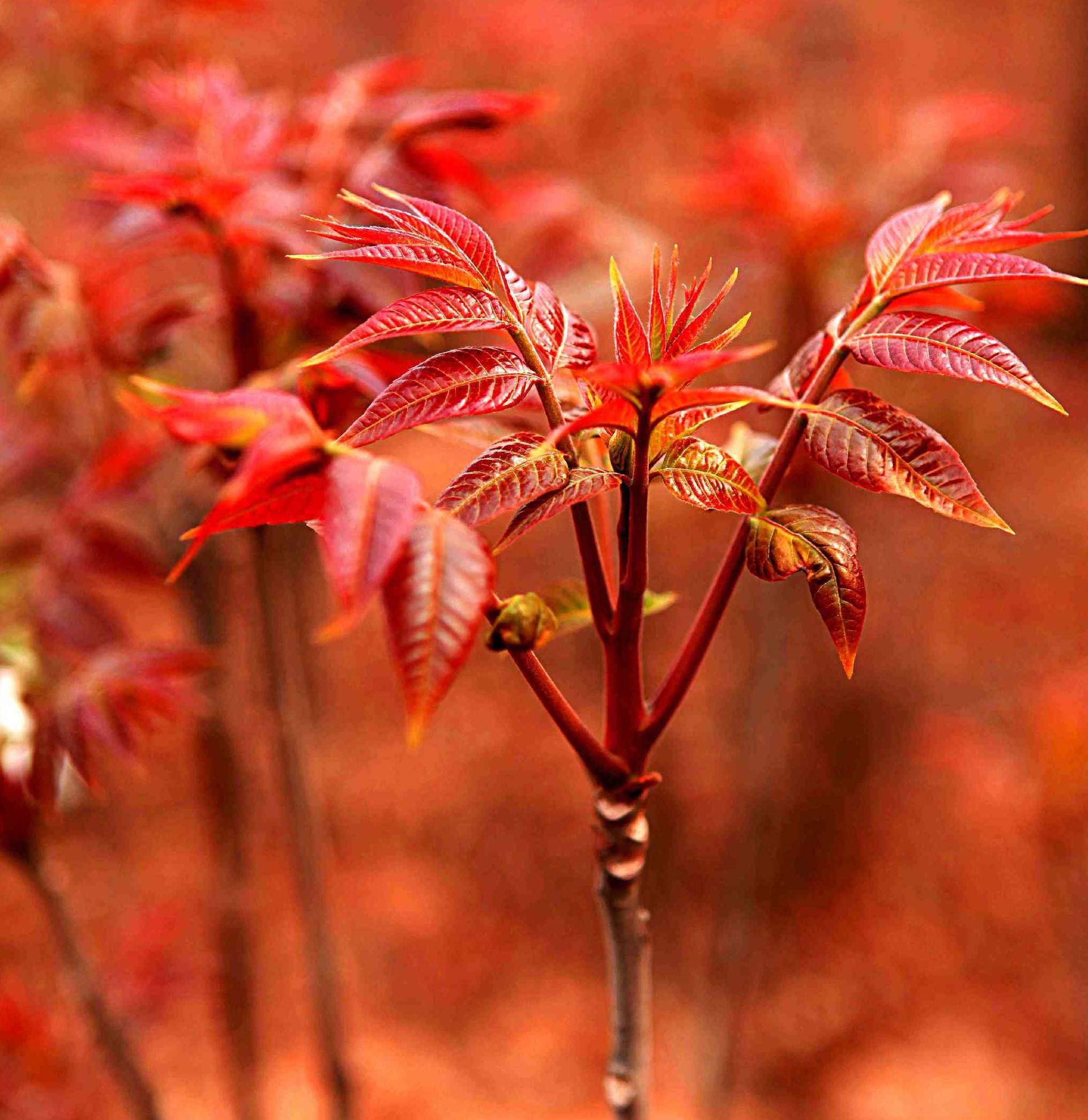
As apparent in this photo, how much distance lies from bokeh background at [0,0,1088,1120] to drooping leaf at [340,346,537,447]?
709 mm

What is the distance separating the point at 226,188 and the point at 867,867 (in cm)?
222

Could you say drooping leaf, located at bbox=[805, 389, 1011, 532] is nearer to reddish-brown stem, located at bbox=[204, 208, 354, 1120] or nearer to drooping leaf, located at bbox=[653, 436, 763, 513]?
drooping leaf, located at bbox=[653, 436, 763, 513]

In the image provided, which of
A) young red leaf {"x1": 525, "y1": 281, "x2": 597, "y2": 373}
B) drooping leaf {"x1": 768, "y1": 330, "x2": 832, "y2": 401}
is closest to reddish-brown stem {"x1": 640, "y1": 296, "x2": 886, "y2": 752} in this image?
drooping leaf {"x1": 768, "y1": 330, "x2": 832, "y2": 401}

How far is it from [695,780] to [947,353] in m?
2.22

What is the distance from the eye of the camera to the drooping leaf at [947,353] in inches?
18.6

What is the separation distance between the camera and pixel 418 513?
1.36 feet

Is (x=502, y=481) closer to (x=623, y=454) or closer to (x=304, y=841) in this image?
(x=623, y=454)

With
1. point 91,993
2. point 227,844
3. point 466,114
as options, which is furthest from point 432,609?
point 227,844

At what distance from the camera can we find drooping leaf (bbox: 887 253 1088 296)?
1.59 ft

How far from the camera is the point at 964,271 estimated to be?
0.50 m

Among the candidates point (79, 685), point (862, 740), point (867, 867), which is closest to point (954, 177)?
point (79, 685)

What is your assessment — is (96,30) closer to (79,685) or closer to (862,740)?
(79,685)

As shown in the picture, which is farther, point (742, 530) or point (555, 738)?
point (555, 738)

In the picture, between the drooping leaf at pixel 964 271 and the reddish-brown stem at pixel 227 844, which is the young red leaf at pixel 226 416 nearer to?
A: the drooping leaf at pixel 964 271
